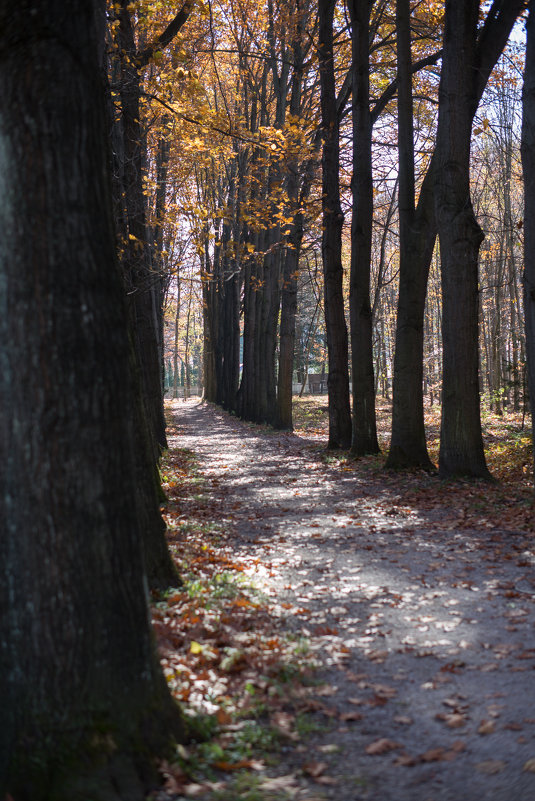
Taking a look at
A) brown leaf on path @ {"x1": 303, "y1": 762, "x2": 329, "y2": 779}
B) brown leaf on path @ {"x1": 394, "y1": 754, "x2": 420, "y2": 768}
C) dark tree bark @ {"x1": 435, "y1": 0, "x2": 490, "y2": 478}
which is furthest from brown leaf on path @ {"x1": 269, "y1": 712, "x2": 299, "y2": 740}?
dark tree bark @ {"x1": 435, "y1": 0, "x2": 490, "y2": 478}

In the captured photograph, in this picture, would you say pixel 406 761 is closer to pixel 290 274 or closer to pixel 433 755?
pixel 433 755

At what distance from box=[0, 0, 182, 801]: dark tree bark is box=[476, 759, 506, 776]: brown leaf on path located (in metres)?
1.63

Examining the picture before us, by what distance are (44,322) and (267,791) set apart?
7.80ft

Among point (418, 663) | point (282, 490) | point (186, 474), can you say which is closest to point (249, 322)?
point (186, 474)

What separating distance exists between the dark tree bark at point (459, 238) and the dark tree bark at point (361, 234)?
378cm

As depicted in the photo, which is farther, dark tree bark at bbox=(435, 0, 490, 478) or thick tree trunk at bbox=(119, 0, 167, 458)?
thick tree trunk at bbox=(119, 0, 167, 458)

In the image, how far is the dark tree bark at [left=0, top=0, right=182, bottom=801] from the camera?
3.01 m

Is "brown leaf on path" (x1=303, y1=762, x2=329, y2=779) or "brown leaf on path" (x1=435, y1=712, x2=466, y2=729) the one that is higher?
"brown leaf on path" (x1=303, y1=762, x2=329, y2=779)

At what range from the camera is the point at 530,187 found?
8672mm

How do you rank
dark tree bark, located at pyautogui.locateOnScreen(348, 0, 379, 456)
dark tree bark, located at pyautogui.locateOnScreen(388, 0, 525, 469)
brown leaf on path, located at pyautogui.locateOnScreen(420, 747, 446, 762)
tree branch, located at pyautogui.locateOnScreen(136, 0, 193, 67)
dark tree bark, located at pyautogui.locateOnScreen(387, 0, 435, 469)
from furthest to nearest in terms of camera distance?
dark tree bark, located at pyautogui.locateOnScreen(348, 0, 379, 456) → dark tree bark, located at pyautogui.locateOnScreen(388, 0, 525, 469) → dark tree bark, located at pyautogui.locateOnScreen(387, 0, 435, 469) → tree branch, located at pyautogui.locateOnScreen(136, 0, 193, 67) → brown leaf on path, located at pyautogui.locateOnScreen(420, 747, 446, 762)

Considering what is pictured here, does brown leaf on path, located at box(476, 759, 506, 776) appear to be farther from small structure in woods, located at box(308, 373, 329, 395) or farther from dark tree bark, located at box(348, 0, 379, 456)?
small structure in woods, located at box(308, 373, 329, 395)

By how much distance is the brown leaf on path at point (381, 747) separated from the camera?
3570 millimetres

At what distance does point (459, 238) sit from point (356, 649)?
7.75 metres

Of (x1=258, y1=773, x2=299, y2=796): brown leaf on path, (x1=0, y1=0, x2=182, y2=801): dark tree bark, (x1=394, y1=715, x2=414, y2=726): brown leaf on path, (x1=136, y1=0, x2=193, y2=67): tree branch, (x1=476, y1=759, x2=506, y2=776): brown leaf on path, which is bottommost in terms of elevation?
(x1=394, y1=715, x2=414, y2=726): brown leaf on path
